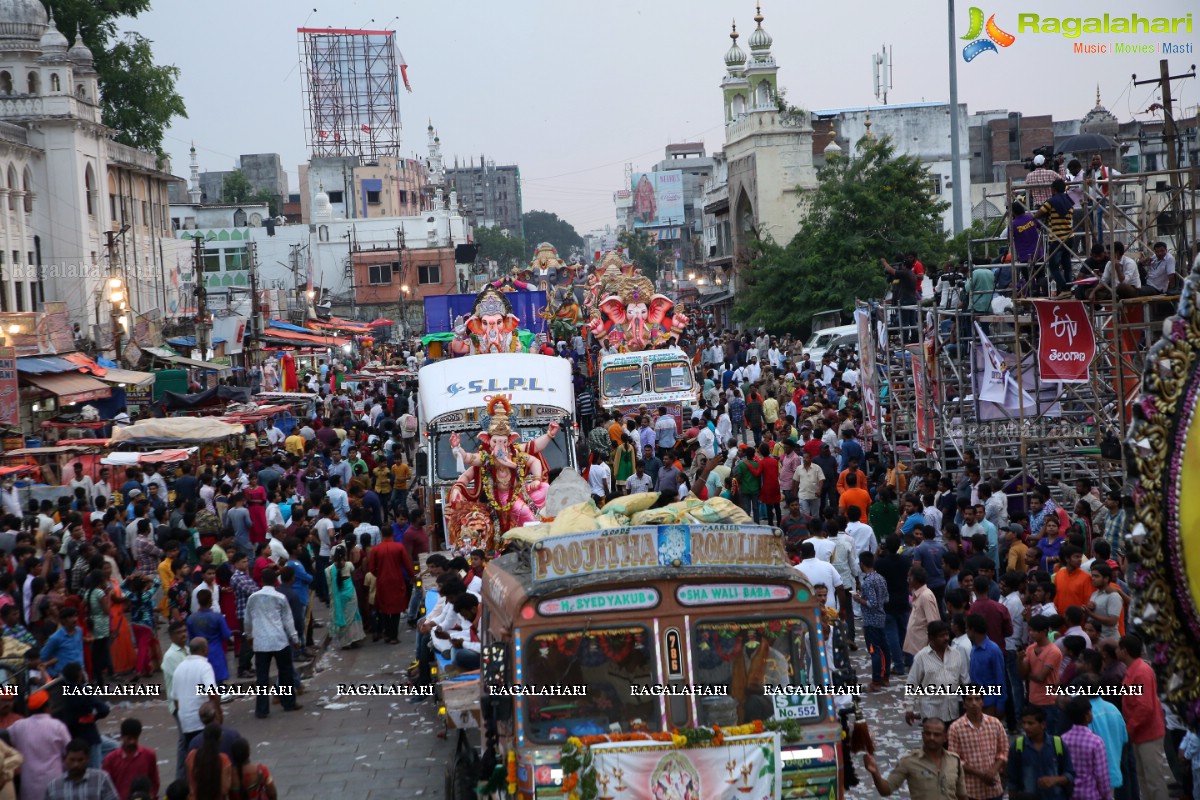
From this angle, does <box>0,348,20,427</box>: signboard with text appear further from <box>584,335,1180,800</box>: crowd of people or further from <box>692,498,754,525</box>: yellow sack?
<box>692,498,754,525</box>: yellow sack

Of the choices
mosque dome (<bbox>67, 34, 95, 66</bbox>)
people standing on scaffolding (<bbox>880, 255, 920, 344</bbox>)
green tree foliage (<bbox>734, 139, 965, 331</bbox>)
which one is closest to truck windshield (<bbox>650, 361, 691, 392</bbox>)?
people standing on scaffolding (<bbox>880, 255, 920, 344</bbox>)

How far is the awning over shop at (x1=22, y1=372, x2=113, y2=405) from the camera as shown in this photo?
2673 cm

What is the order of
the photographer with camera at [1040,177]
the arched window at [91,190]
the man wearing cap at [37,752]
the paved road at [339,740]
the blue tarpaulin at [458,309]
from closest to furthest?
the man wearing cap at [37,752] < the paved road at [339,740] < the photographer with camera at [1040,177] < the blue tarpaulin at [458,309] < the arched window at [91,190]

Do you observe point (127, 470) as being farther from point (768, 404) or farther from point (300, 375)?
point (300, 375)

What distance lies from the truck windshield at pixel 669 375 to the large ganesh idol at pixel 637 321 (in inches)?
175

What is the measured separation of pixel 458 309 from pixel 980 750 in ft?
104

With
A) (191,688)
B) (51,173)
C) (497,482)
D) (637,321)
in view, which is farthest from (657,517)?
(51,173)

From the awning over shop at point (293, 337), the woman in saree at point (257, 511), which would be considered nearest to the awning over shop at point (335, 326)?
the awning over shop at point (293, 337)

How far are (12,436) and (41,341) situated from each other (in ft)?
16.0

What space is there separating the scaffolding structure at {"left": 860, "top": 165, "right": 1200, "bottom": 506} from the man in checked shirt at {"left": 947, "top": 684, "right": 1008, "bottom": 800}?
5738mm

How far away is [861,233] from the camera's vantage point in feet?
138

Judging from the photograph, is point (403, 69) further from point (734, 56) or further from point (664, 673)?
point (664, 673)

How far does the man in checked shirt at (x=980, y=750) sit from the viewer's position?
813cm

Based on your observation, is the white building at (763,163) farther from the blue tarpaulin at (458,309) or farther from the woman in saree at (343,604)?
the woman in saree at (343,604)
